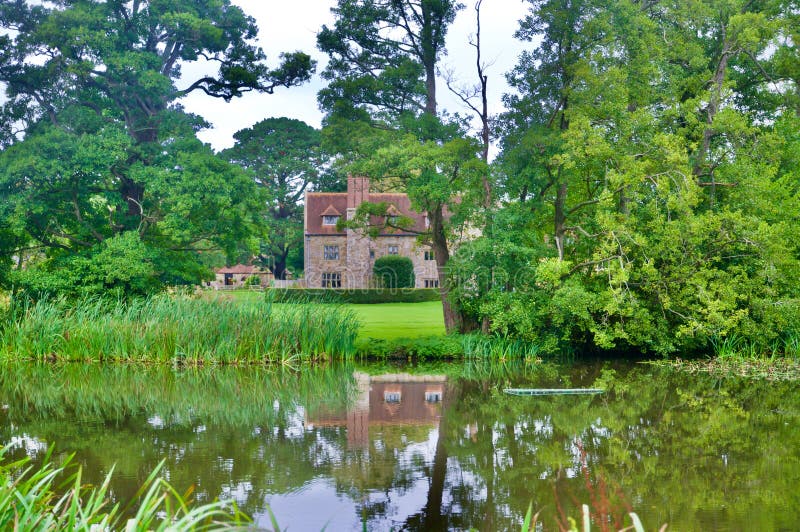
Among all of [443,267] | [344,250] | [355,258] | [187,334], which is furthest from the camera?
[344,250]

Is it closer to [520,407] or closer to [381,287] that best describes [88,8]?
[520,407]

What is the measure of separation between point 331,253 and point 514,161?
27.6 metres

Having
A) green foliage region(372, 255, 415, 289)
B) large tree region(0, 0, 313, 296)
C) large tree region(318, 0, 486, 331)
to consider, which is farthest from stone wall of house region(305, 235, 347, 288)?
large tree region(318, 0, 486, 331)

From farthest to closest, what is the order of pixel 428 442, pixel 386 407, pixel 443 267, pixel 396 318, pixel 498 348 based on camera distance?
pixel 396 318 < pixel 443 267 < pixel 498 348 < pixel 386 407 < pixel 428 442

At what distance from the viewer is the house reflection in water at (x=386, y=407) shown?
10.1 metres

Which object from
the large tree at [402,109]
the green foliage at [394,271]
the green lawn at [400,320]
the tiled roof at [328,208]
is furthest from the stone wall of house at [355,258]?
the large tree at [402,109]

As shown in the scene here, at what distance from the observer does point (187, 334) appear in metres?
15.7

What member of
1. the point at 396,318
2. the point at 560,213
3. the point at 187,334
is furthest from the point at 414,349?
the point at 396,318

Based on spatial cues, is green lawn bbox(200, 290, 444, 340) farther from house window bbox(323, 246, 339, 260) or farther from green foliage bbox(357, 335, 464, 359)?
house window bbox(323, 246, 339, 260)

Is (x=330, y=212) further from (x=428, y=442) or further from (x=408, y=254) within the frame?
(x=428, y=442)

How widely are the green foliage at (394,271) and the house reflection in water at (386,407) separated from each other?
24.1 m

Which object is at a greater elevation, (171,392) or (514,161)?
(514,161)

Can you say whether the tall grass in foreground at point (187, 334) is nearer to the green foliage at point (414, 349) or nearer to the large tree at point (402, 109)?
the green foliage at point (414, 349)

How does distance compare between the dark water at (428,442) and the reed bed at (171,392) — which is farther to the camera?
the reed bed at (171,392)
